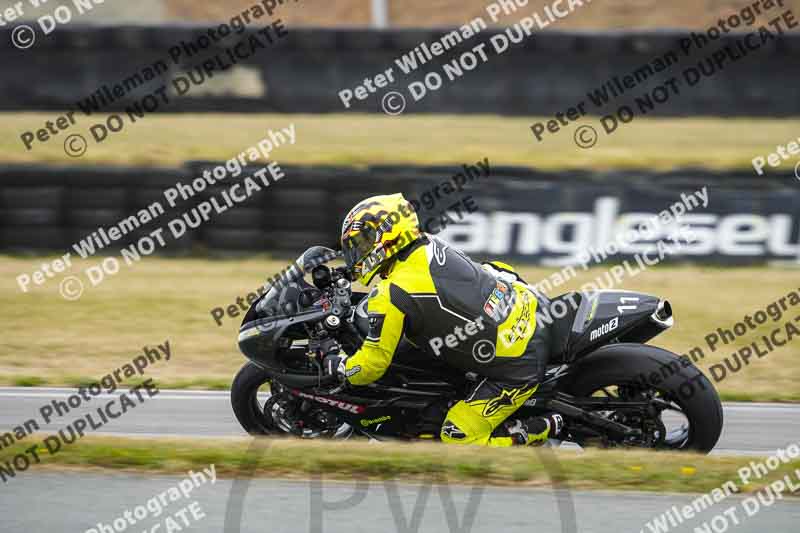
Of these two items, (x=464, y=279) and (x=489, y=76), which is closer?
(x=464, y=279)

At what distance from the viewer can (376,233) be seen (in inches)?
229

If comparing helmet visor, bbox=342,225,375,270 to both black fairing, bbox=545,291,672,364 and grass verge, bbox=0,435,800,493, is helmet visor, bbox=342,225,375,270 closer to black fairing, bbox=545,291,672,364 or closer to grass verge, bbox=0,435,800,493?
grass verge, bbox=0,435,800,493

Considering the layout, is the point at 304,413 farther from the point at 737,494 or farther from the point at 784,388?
the point at 784,388

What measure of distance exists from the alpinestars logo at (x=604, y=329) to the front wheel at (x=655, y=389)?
90mm

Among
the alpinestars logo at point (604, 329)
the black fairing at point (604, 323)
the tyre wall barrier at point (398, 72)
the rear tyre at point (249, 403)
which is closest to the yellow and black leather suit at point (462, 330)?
the black fairing at point (604, 323)

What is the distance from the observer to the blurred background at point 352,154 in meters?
10.8

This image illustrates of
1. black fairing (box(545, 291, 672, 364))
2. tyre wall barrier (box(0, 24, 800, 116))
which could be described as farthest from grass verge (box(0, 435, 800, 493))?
tyre wall barrier (box(0, 24, 800, 116))

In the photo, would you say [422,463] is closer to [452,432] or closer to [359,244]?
[452,432]

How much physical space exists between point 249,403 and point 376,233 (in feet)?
4.94

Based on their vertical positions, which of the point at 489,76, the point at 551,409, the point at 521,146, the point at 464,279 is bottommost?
the point at 551,409

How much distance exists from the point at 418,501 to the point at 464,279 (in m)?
1.59

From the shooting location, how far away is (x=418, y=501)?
15.7 feet

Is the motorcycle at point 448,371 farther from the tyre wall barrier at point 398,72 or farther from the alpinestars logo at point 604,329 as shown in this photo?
the tyre wall barrier at point 398,72

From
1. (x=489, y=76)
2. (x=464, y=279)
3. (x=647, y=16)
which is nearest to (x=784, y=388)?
(x=464, y=279)
